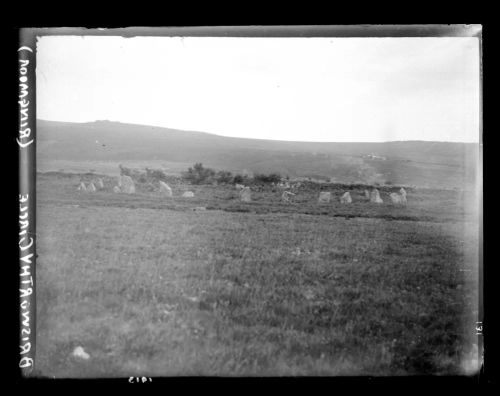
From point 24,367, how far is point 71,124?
4.49m

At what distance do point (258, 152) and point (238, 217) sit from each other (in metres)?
1.59

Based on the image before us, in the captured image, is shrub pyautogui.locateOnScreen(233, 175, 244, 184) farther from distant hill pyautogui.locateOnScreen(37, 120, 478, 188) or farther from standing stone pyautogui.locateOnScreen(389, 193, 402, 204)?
→ standing stone pyautogui.locateOnScreen(389, 193, 402, 204)

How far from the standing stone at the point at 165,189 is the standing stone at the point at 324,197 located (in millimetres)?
3712

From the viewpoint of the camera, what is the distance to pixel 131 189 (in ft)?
21.7

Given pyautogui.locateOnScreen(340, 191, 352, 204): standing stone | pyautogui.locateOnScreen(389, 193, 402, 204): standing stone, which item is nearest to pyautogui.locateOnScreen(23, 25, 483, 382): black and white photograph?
pyautogui.locateOnScreen(389, 193, 402, 204): standing stone

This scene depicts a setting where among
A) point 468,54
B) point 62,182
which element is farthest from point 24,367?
point 468,54

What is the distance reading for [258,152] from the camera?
265 inches

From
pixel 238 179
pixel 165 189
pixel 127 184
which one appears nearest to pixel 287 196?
pixel 238 179

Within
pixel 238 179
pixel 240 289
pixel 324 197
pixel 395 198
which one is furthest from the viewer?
pixel 324 197

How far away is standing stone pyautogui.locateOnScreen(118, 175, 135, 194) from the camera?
6.54 metres

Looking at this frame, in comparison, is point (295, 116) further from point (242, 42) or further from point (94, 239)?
point (94, 239)

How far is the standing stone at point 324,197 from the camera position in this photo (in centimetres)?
765

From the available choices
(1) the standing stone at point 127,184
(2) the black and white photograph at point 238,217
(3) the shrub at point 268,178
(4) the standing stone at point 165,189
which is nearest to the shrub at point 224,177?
(2) the black and white photograph at point 238,217

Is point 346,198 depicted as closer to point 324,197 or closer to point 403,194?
point 324,197
